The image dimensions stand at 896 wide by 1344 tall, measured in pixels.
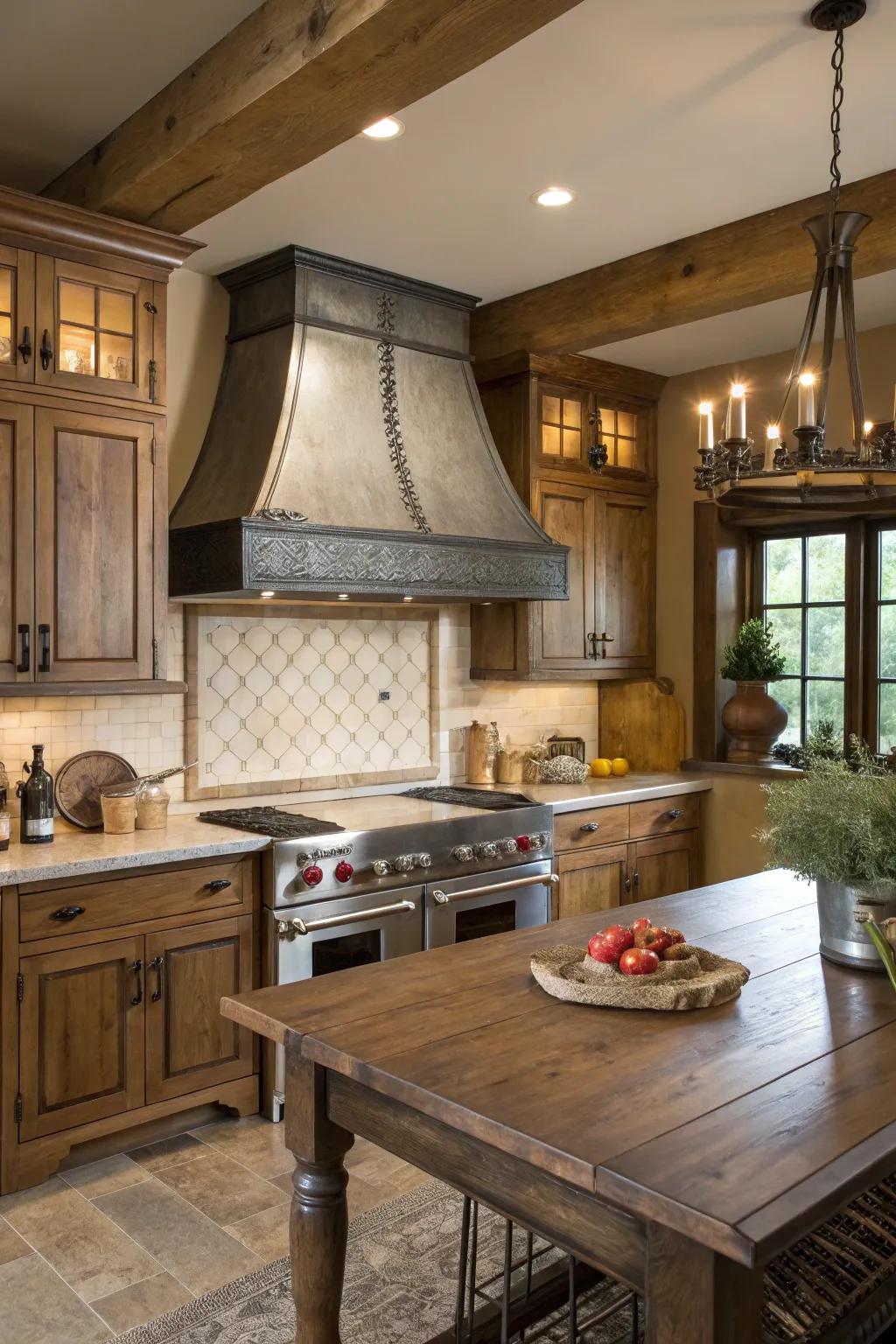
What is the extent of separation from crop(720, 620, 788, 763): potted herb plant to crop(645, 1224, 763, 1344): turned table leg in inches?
154

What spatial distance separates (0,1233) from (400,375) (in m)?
3.17

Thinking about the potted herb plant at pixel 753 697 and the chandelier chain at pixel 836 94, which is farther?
the potted herb plant at pixel 753 697

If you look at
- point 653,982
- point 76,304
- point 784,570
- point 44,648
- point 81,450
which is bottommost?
point 653,982

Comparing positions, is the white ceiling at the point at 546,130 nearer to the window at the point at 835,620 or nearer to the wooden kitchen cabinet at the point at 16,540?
the wooden kitchen cabinet at the point at 16,540

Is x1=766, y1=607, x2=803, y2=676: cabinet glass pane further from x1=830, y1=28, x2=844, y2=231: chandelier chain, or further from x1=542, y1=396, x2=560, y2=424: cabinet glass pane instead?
x1=830, y1=28, x2=844, y2=231: chandelier chain

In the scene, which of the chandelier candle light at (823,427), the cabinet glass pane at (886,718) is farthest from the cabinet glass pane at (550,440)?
the chandelier candle light at (823,427)

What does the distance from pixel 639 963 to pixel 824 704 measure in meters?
3.37

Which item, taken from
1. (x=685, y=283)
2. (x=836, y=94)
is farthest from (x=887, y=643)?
(x=836, y=94)

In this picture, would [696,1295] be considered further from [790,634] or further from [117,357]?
[790,634]

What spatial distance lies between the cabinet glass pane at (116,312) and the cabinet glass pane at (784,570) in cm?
326

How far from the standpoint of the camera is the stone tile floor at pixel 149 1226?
8.43ft

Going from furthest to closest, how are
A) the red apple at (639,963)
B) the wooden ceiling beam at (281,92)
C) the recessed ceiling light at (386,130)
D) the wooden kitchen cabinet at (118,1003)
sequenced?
the wooden kitchen cabinet at (118,1003), the recessed ceiling light at (386,130), the wooden ceiling beam at (281,92), the red apple at (639,963)

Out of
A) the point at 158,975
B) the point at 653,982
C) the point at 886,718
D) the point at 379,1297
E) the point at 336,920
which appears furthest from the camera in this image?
the point at 886,718

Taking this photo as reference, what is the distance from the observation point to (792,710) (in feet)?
17.2
